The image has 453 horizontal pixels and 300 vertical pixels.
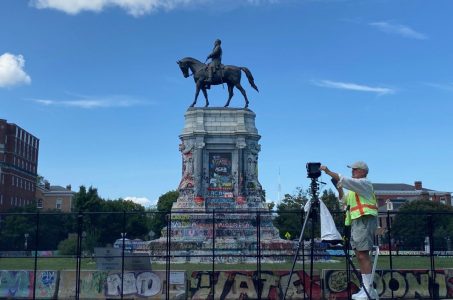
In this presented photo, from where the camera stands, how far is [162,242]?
44438 millimetres

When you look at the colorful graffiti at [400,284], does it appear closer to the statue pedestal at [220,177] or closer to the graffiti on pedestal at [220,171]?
the statue pedestal at [220,177]

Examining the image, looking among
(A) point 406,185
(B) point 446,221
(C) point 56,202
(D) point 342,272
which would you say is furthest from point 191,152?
(A) point 406,185

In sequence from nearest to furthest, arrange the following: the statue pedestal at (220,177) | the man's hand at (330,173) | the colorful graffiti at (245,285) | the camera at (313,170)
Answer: the man's hand at (330,173) < the camera at (313,170) < the colorful graffiti at (245,285) < the statue pedestal at (220,177)

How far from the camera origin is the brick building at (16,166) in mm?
109750

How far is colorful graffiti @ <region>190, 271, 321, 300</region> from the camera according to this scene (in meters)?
20.0

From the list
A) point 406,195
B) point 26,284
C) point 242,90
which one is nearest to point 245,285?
point 26,284

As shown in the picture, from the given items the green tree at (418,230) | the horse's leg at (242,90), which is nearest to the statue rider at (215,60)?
the horse's leg at (242,90)

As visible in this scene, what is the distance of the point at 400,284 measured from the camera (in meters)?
20.2

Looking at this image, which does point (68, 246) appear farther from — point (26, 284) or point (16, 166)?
point (16, 166)

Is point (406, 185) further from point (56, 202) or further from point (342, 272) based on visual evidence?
point (342, 272)

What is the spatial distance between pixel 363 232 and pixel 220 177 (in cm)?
3851

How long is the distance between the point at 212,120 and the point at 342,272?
31.5 meters

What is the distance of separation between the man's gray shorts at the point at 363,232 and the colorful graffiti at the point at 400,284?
1028cm

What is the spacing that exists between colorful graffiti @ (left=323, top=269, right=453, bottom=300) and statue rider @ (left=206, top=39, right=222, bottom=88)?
32486mm
